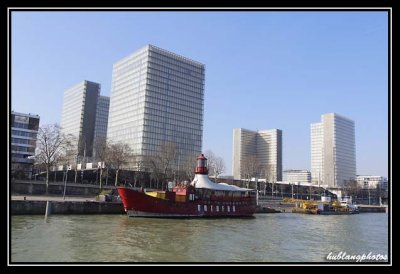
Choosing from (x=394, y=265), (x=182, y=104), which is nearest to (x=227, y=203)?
(x=394, y=265)

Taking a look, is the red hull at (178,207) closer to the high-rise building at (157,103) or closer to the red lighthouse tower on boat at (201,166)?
the red lighthouse tower on boat at (201,166)

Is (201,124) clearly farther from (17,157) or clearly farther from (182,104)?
(17,157)

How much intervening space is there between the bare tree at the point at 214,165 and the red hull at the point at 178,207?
1963 inches

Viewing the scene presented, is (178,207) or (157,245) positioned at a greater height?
(178,207)

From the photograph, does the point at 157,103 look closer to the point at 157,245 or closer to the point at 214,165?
the point at 214,165

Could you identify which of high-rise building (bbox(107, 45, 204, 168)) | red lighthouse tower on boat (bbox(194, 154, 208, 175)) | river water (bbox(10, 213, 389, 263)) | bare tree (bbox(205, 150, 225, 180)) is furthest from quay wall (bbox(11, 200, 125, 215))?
high-rise building (bbox(107, 45, 204, 168))

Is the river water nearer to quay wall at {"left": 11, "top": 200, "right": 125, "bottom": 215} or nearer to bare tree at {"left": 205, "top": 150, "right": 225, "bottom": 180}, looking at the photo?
quay wall at {"left": 11, "top": 200, "right": 125, "bottom": 215}

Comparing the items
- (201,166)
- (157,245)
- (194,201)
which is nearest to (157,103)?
(201,166)

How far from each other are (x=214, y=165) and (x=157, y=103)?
6128 centimetres

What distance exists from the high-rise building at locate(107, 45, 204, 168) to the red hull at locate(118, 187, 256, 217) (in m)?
101

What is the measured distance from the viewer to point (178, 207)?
1966 inches

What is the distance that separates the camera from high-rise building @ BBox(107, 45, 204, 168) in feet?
536

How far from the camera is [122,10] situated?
14094 mm

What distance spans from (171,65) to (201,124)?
31047 millimetres
